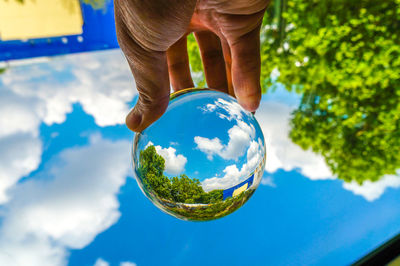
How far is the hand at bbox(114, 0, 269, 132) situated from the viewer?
1442 mm

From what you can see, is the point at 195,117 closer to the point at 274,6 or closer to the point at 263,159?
the point at 263,159

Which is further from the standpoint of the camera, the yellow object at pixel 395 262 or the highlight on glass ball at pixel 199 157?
the yellow object at pixel 395 262

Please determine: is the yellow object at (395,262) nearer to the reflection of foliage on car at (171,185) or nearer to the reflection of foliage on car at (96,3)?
the reflection of foliage on car at (171,185)

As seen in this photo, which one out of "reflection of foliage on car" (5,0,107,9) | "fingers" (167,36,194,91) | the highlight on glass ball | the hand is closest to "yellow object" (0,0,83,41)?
"reflection of foliage on car" (5,0,107,9)

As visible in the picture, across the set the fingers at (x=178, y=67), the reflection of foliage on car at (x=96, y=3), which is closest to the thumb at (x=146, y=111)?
the fingers at (x=178, y=67)

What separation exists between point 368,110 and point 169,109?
8.72 metres

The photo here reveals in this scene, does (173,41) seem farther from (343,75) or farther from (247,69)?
(343,75)

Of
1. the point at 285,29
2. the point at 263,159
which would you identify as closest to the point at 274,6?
the point at 285,29

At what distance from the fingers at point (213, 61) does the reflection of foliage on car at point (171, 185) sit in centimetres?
157

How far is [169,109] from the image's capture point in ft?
5.94

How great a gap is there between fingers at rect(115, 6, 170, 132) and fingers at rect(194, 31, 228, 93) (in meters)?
1.30

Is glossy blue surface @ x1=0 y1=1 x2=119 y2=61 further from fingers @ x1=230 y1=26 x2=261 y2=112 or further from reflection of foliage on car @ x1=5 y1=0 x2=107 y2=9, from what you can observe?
fingers @ x1=230 y1=26 x2=261 y2=112

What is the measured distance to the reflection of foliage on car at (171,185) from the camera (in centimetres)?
157

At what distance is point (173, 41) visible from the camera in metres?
1.67
